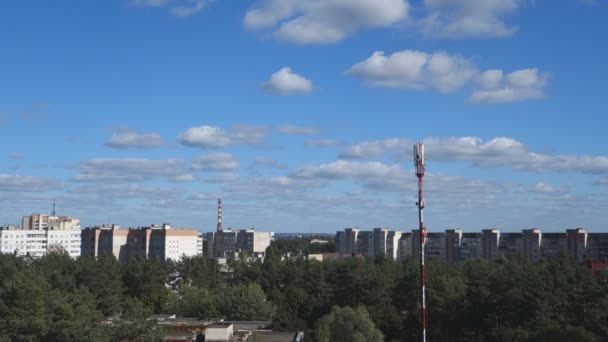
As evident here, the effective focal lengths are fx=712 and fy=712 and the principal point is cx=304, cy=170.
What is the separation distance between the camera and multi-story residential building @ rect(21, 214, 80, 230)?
143 m

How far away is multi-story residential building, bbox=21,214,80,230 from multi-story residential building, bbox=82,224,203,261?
18.5m

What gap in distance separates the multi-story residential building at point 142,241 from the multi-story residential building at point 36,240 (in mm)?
6513

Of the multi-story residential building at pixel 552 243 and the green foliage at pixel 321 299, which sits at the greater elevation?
the multi-story residential building at pixel 552 243

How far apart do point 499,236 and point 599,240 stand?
1512 cm

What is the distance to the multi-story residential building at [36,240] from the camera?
4968 inches

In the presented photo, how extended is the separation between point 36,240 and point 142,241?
21716 mm

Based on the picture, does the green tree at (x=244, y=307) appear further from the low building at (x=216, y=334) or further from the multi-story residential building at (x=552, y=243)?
the multi-story residential building at (x=552, y=243)

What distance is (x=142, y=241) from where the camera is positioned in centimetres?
12419

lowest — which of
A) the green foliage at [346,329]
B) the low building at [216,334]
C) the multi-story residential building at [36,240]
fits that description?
the green foliage at [346,329]

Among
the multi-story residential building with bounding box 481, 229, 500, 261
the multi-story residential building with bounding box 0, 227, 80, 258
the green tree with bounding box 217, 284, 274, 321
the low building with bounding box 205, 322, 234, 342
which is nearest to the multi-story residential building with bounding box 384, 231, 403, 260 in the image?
the multi-story residential building with bounding box 481, 229, 500, 261

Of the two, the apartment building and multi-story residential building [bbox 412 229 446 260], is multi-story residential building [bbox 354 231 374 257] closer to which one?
the apartment building

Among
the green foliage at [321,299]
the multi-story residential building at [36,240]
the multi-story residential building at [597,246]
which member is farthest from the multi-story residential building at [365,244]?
the green foliage at [321,299]

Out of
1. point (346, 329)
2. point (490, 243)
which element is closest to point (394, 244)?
point (490, 243)

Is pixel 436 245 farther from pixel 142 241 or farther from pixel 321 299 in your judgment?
pixel 321 299
